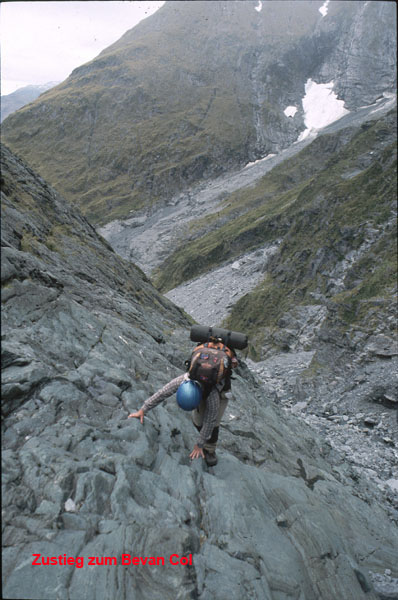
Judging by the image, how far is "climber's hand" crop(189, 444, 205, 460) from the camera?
8.21 metres

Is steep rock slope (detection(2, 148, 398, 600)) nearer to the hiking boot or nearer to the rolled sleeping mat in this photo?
the hiking boot

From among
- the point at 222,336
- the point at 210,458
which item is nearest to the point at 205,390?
the point at 222,336

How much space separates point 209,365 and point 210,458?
245cm

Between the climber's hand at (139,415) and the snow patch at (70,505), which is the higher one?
the snow patch at (70,505)

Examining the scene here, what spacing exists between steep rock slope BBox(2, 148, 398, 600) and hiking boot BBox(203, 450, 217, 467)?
328 mm

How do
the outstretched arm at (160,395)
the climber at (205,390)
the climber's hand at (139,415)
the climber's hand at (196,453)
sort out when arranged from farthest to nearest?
1. the climber's hand at (196,453)
2. the climber's hand at (139,415)
3. the outstretched arm at (160,395)
4. the climber at (205,390)

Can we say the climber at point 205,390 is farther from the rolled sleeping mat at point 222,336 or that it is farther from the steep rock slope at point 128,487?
the steep rock slope at point 128,487

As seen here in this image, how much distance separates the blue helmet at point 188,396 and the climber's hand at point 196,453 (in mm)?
1589

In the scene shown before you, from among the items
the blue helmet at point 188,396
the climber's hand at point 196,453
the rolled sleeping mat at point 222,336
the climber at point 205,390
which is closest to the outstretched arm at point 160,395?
the climber at point 205,390

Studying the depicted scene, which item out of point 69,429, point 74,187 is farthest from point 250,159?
point 69,429

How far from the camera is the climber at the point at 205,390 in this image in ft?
24.1

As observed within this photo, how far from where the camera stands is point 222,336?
788 cm

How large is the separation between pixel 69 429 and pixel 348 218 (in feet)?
123

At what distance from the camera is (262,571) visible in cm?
687
